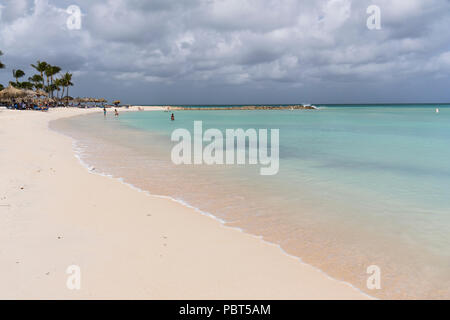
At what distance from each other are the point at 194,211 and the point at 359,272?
3164 mm

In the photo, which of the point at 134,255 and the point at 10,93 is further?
the point at 10,93

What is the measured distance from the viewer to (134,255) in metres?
4.04

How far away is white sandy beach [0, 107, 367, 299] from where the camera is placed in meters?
3.33

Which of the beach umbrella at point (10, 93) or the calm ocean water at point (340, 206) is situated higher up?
the beach umbrella at point (10, 93)

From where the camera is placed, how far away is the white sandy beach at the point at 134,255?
131 inches

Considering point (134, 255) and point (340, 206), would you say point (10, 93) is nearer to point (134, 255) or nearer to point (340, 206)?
point (134, 255)

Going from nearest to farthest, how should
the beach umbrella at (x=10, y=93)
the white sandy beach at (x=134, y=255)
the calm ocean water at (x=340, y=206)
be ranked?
the white sandy beach at (x=134, y=255)
the calm ocean water at (x=340, y=206)
the beach umbrella at (x=10, y=93)

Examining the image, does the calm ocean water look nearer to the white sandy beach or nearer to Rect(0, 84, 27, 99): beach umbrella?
the white sandy beach

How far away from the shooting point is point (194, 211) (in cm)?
602

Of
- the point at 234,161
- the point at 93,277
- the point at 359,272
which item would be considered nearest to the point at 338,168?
the point at 234,161

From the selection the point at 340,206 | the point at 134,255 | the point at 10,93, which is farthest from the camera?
the point at 10,93

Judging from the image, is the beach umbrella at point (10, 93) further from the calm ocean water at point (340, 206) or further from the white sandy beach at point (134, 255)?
the white sandy beach at point (134, 255)

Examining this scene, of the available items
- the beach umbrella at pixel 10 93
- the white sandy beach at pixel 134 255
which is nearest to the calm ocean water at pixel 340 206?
the white sandy beach at pixel 134 255

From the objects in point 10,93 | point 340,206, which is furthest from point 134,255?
point 10,93
